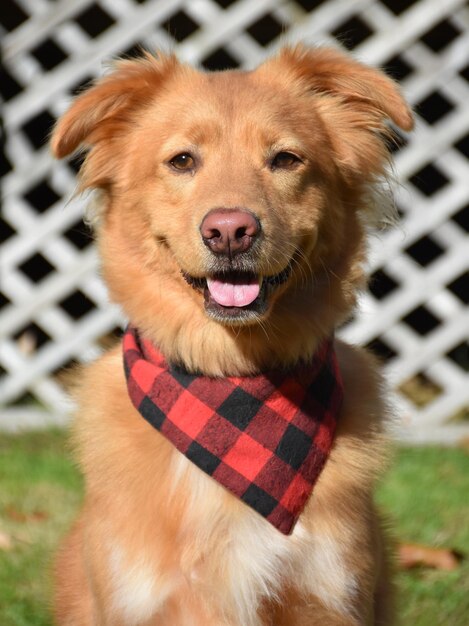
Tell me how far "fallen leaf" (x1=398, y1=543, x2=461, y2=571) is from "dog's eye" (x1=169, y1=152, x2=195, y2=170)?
1832 millimetres

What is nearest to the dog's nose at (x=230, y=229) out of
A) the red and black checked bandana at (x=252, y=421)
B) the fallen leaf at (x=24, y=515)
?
the red and black checked bandana at (x=252, y=421)

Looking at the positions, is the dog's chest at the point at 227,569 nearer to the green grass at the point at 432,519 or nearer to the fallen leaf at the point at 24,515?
the green grass at the point at 432,519

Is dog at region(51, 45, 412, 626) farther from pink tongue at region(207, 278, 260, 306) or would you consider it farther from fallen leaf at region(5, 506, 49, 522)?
fallen leaf at region(5, 506, 49, 522)

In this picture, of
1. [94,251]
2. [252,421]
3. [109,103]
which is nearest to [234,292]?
[252,421]

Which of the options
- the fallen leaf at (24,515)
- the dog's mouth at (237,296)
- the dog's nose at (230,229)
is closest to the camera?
the dog's nose at (230,229)

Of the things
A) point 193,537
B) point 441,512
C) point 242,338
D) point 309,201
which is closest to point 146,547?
point 193,537

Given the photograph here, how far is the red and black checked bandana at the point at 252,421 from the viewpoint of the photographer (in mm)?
2748

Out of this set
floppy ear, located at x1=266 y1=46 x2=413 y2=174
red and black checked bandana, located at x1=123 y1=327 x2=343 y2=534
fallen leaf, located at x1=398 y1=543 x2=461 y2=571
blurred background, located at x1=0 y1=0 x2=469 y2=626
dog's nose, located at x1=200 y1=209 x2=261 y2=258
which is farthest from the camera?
blurred background, located at x1=0 y1=0 x2=469 y2=626

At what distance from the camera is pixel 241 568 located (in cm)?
262

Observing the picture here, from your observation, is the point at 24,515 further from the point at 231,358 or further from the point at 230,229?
the point at 230,229

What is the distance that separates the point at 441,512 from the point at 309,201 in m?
2.18

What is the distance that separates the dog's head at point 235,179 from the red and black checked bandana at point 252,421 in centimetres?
15

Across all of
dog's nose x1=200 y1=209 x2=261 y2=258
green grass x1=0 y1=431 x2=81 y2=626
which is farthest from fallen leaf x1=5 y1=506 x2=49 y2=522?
dog's nose x1=200 y1=209 x2=261 y2=258

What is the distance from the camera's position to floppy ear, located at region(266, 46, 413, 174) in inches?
119
